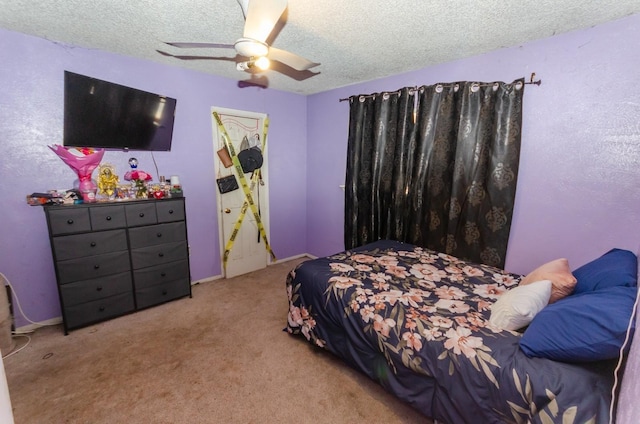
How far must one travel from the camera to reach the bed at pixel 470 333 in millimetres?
1151

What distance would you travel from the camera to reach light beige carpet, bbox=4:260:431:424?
1676 mm

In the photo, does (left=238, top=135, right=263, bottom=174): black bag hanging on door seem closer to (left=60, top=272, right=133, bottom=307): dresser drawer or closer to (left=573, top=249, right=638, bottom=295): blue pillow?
(left=60, top=272, right=133, bottom=307): dresser drawer

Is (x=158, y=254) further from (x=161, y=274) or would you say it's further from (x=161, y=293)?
(x=161, y=293)

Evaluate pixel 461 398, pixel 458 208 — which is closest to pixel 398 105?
pixel 458 208

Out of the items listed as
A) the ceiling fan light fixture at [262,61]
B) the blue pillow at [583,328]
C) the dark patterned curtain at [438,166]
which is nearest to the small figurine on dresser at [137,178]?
the ceiling fan light fixture at [262,61]

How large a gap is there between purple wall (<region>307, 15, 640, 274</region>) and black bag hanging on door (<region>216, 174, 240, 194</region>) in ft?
8.75

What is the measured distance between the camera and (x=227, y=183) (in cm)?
349

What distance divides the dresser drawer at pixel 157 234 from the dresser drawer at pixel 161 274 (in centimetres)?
25

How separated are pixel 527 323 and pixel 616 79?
6.12ft

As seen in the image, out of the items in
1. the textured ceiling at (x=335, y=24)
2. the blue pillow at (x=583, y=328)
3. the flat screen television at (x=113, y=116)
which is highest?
the textured ceiling at (x=335, y=24)

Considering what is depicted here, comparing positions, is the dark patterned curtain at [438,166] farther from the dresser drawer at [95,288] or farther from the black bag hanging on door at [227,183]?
the dresser drawer at [95,288]

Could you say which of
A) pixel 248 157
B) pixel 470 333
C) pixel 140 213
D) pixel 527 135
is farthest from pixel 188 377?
pixel 527 135

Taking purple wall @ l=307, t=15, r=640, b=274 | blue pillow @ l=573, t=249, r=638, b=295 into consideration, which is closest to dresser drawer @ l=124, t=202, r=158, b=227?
purple wall @ l=307, t=15, r=640, b=274

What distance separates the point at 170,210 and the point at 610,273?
3415mm
